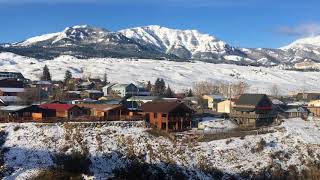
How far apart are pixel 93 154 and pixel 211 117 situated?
27.1 meters

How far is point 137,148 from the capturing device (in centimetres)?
4869

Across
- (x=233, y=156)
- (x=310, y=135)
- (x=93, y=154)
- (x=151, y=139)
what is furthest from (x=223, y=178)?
(x=310, y=135)

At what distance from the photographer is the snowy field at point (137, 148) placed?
45094 millimetres

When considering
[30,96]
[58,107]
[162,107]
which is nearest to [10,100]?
[30,96]

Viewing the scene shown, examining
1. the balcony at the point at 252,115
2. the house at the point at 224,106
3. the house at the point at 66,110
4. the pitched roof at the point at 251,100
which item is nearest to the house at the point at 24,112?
the house at the point at 66,110

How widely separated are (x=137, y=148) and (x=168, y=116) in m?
10.9

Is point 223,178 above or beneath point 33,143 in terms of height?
beneath

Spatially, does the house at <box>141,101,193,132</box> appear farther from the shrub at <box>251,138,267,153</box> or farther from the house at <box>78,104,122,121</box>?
the shrub at <box>251,138,267,153</box>

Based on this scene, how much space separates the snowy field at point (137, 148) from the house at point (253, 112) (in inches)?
445

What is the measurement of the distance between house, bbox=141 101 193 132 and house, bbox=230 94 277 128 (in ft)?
30.4

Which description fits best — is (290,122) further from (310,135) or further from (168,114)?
(168,114)

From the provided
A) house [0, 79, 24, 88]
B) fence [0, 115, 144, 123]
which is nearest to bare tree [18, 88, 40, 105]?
fence [0, 115, 144, 123]

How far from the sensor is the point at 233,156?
50.6 m

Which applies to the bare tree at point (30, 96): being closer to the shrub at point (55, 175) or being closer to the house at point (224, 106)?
the house at point (224, 106)
